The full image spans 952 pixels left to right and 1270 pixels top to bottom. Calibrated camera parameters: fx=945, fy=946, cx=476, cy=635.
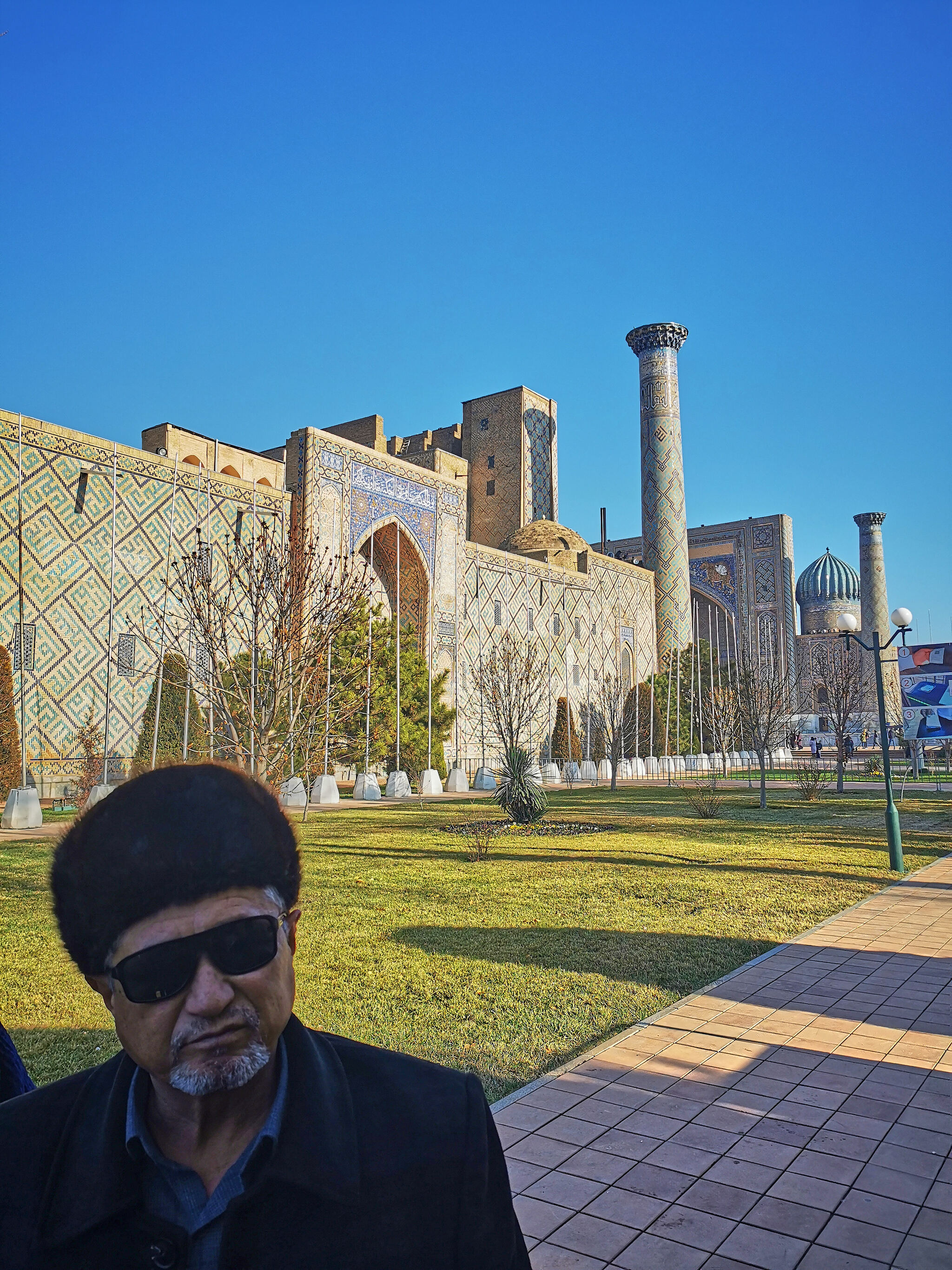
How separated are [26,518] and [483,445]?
1912 centimetres

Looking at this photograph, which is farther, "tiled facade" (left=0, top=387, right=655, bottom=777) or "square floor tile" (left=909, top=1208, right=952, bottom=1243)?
"tiled facade" (left=0, top=387, right=655, bottom=777)

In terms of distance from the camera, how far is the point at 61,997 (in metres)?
4.51

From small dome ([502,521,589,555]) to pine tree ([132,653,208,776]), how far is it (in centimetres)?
1514

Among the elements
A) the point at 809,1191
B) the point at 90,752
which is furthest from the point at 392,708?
the point at 809,1191

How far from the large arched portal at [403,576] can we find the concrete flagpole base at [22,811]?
1147 cm

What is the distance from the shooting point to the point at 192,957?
1.01 metres

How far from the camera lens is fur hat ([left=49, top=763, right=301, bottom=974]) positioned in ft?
3.38

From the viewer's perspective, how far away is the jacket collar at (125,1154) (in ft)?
3.03

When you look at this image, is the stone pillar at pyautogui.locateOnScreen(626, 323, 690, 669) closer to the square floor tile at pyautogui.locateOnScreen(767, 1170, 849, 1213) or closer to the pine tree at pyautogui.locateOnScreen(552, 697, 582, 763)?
the pine tree at pyautogui.locateOnScreen(552, 697, 582, 763)

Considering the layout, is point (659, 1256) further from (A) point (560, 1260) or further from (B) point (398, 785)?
(B) point (398, 785)

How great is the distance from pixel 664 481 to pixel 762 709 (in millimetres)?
11413

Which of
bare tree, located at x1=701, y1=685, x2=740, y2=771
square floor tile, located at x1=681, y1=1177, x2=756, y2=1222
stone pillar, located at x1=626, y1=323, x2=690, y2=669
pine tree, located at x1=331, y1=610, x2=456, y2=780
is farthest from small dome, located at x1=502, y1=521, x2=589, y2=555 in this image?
square floor tile, located at x1=681, y1=1177, x2=756, y2=1222

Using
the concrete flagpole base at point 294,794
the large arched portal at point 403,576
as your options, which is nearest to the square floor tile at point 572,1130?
the concrete flagpole base at point 294,794

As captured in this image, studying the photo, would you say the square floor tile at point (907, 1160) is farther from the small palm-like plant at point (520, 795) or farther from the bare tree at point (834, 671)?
the bare tree at point (834, 671)
